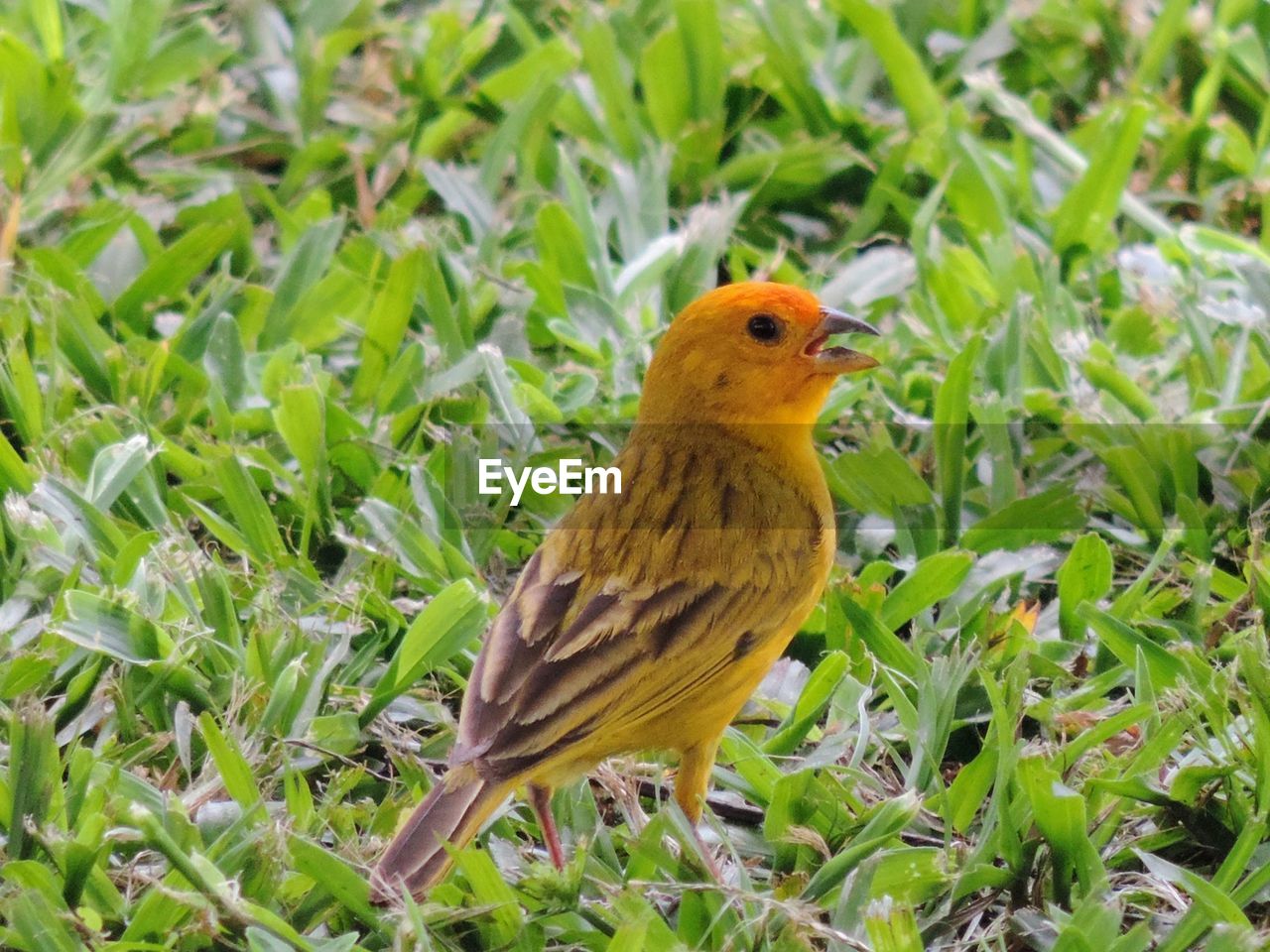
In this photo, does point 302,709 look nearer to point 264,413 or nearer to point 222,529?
point 222,529

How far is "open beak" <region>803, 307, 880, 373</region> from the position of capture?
3.32m

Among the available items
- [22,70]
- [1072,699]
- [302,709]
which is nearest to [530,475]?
[302,709]

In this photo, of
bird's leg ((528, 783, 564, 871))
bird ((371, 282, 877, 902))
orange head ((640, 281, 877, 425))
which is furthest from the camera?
orange head ((640, 281, 877, 425))

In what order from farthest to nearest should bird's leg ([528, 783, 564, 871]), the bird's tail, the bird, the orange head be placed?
1. the orange head
2. bird's leg ([528, 783, 564, 871])
3. the bird
4. the bird's tail

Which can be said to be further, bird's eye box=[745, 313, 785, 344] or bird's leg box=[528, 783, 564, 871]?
bird's eye box=[745, 313, 785, 344]

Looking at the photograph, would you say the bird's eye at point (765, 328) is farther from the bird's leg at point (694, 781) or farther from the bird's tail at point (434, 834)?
the bird's tail at point (434, 834)

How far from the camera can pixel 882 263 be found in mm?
4520

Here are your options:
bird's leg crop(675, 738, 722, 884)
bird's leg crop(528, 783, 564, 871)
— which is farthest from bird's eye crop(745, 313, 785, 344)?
bird's leg crop(528, 783, 564, 871)

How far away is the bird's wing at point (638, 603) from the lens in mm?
2775

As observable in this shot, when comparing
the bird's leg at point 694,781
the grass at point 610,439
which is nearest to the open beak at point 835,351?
the grass at point 610,439

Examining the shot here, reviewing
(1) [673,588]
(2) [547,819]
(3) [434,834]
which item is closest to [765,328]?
(1) [673,588]

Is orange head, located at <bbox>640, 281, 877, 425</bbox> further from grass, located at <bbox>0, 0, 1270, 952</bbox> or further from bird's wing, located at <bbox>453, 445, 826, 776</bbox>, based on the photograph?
grass, located at <bbox>0, 0, 1270, 952</bbox>

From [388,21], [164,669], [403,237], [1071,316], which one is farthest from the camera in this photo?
[388,21]

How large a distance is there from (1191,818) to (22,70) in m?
3.29
